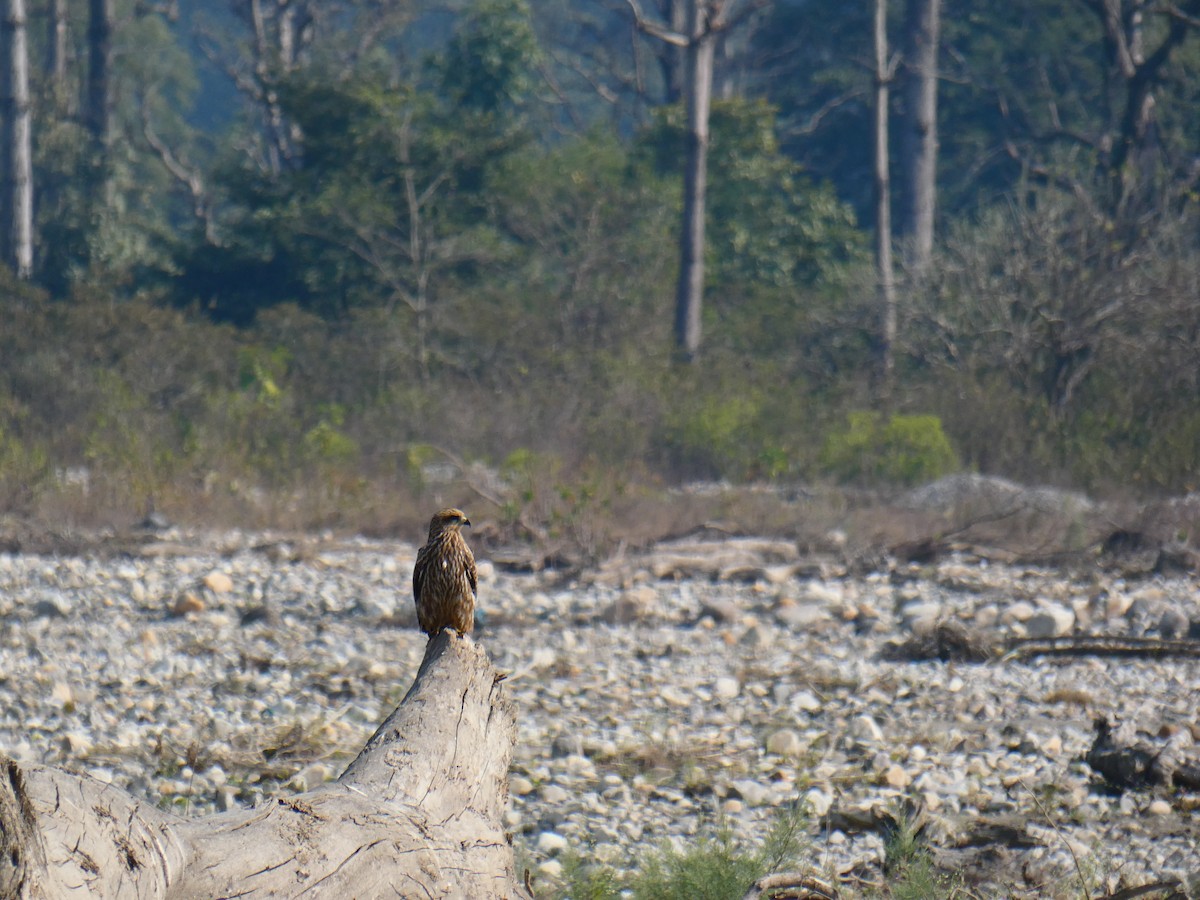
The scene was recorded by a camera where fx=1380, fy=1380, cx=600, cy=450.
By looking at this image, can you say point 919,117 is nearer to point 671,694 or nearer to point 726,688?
point 726,688

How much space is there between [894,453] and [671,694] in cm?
781

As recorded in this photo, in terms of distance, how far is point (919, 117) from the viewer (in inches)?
848

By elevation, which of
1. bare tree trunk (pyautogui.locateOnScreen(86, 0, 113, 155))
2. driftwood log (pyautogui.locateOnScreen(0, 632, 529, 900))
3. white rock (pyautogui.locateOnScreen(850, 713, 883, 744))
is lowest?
white rock (pyautogui.locateOnScreen(850, 713, 883, 744))

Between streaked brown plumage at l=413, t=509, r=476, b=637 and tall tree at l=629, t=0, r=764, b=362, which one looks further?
tall tree at l=629, t=0, r=764, b=362

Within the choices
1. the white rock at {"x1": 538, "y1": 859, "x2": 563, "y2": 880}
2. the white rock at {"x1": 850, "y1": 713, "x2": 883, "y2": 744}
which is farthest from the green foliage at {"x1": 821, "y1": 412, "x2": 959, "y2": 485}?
the white rock at {"x1": 538, "y1": 859, "x2": 563, "y2": 880}

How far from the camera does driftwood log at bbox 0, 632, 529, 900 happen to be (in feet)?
7.06

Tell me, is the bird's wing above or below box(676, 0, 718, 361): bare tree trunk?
below

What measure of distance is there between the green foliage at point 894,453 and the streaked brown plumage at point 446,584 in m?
10.2

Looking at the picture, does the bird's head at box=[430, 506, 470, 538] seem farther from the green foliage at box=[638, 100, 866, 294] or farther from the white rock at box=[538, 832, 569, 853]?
the green foliage at box=[638, 100, 866, 294]

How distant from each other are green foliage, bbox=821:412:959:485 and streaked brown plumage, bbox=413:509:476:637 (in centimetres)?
1022

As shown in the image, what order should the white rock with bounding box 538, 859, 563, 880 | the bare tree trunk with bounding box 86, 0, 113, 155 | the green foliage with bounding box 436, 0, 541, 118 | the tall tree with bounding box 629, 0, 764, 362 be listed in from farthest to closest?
the green foliage with bounding box 436, 0, 541, 118, the bare tree trunk with bounding box 86, 0, 113, 155, the tall tree with bounding box 629, 0, 764, 362, the white rock with bounding box 538, 859, 563, 880

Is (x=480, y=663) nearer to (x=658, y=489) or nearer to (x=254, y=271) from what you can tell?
(x=658, y=489)

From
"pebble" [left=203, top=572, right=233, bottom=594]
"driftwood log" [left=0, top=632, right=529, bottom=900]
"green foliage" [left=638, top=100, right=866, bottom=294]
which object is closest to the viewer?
"driftwood log" [left=0, top=632, right=529, bottom=900]

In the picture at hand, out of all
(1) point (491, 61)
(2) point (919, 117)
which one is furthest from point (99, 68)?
(2) point (919, 117)
